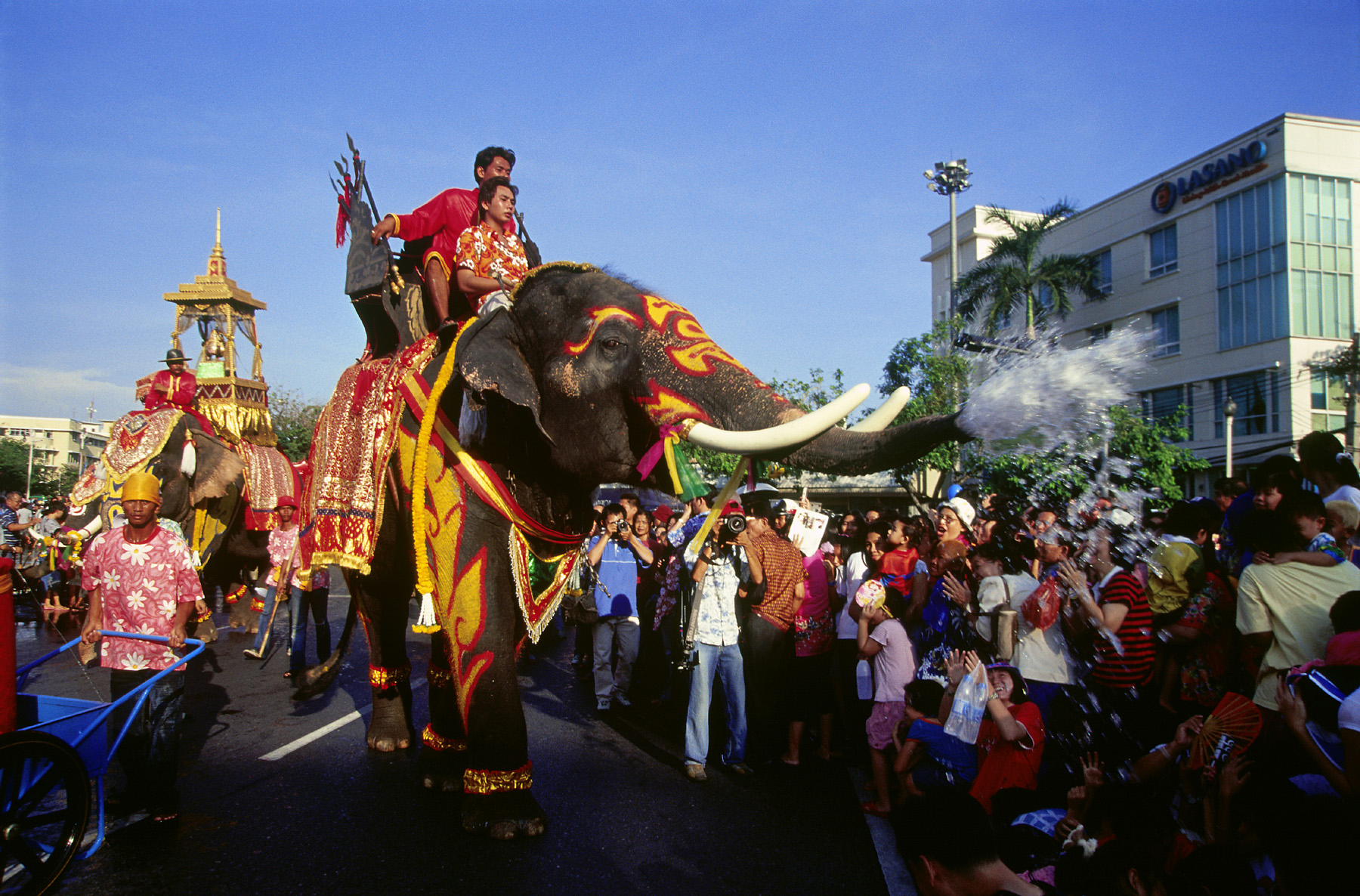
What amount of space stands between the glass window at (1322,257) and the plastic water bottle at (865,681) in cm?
2594

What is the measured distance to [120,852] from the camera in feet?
12.2

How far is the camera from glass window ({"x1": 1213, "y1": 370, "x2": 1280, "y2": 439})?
972 inches

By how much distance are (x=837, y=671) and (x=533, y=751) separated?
250 centimetres

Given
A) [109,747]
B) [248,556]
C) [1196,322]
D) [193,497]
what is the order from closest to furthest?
[109,747]
[193,497]
[248,556]
[1196,322]

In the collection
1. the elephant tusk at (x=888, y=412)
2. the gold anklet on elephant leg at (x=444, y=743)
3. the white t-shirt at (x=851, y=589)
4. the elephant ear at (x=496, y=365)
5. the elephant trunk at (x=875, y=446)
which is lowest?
the gold anklet on elephant leg at (x=444, y=743)

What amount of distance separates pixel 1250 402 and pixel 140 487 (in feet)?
98.2

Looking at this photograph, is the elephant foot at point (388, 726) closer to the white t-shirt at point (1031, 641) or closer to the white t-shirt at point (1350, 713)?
the white t-shirt at point (1031, 641)

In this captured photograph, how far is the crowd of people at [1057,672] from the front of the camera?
2525 millimetres

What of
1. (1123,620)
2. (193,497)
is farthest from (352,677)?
(1123,620)

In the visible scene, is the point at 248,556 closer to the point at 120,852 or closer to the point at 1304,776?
the point at 120,852

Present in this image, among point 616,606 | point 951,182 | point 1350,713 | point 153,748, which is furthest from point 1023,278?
point 153,748

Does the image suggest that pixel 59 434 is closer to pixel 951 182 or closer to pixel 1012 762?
pixel 951 182

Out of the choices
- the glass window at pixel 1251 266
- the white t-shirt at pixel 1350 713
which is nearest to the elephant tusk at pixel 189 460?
the white t-shirt at pixel 1350 713

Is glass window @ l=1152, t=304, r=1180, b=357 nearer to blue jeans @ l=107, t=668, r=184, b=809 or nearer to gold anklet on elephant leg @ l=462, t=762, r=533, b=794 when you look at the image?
gold anklet on elephant leg @ l=462, t=762, r=533, b=794
